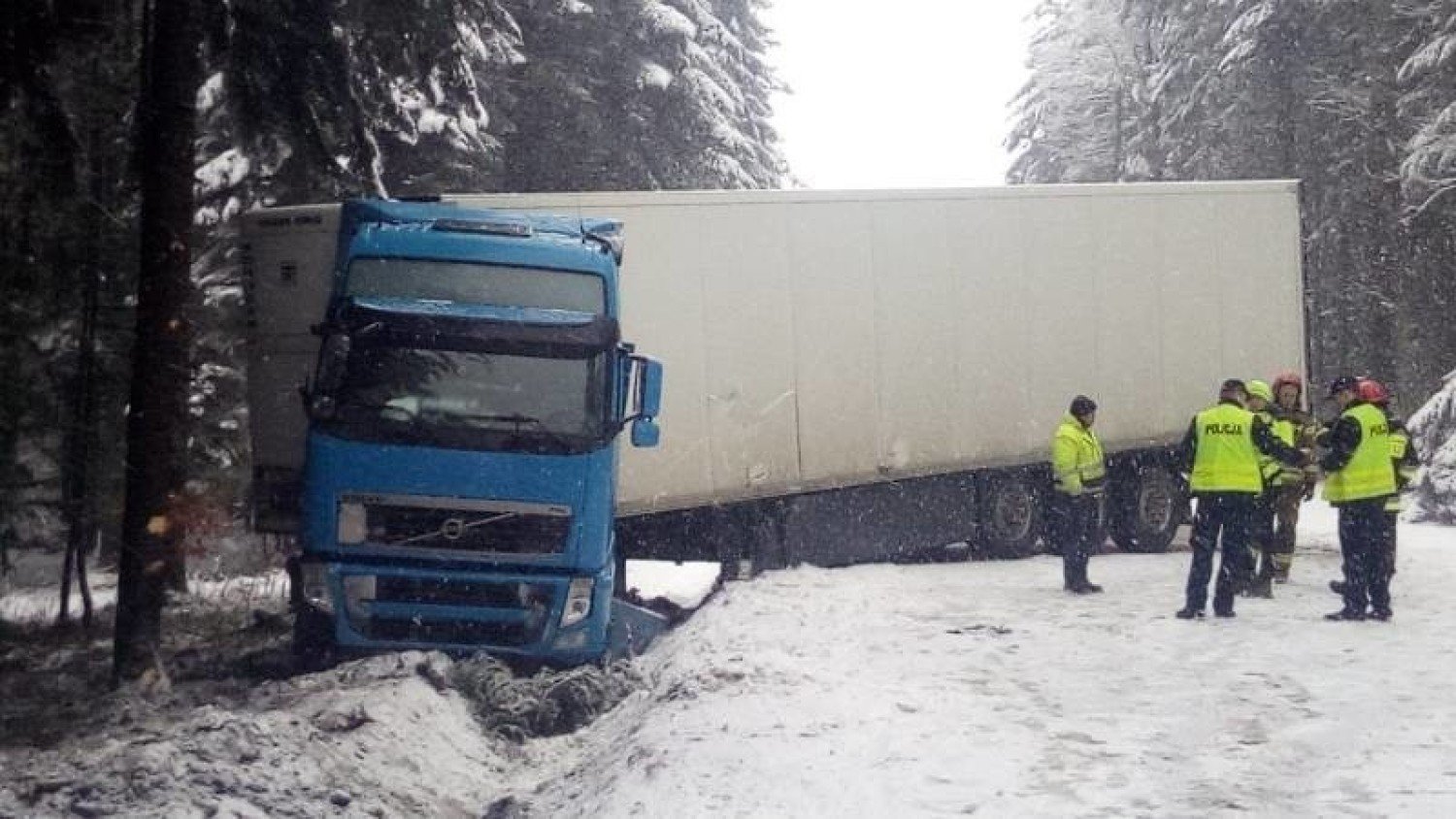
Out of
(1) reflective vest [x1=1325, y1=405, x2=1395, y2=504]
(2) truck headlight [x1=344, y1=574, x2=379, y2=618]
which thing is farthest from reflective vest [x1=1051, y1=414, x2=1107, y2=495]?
(2) truck headlight [x1=344, y1=574, x2=379, y2=618]

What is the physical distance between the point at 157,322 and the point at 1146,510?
11955 mm

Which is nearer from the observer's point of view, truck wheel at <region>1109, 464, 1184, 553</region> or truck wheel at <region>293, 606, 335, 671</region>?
truck wheel at <region>293, 606, 335, 671</region>

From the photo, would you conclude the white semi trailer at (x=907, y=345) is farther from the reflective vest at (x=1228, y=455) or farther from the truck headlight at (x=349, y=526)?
the reflective vest at (x=1228, y=455)

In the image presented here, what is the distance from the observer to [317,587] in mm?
10930

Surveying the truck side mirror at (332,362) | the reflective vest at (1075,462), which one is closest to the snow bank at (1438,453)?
the reflective vest at (1075,462)

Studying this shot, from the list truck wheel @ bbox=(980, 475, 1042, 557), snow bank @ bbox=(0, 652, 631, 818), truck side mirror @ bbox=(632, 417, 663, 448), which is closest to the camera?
snow bank @ bbox=(0, 652, 631, 818)

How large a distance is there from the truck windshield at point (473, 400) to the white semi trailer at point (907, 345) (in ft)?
6.16

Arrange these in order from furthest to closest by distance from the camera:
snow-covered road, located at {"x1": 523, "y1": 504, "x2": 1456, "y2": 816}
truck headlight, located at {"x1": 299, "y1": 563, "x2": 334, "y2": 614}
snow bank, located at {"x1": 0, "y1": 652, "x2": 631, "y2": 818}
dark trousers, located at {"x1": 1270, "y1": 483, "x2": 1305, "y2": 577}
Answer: dark trousers, located at {"x1": 1270, "y1": 483, "x2": 1305, "y2": 577}, truck headlight, located at {"x1": 299, "y1": 563, "x2": 334, "y2": 614}, snow bank, located at {"x1": 0, "y1": 652, "x2": 631, "y2": 818}, snow-covered road, located at {"x1": 523, "y1": 504, "x2": 1456, "y2": 816}

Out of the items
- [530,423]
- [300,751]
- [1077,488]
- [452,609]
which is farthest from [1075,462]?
[300,751]

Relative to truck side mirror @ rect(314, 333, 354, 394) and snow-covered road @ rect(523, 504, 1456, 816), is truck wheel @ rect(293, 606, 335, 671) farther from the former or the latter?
snow-covered road @ rect(523, 504, 1456, 816)

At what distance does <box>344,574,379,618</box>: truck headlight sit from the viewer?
10930 millimetres

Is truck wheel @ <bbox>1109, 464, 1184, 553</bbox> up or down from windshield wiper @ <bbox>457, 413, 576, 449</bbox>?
down

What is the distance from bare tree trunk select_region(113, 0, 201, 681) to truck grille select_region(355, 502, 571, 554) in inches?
64.7

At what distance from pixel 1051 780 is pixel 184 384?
7.09 meters
